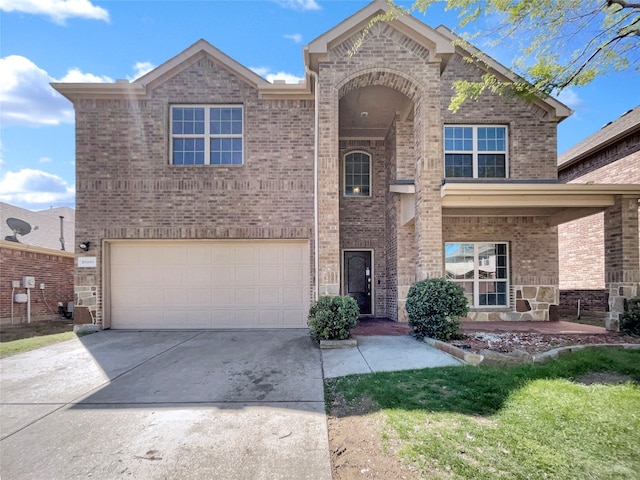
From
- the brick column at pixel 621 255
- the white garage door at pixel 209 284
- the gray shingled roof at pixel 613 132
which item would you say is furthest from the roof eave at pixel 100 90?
the gray shingled roof at pixel 613 132

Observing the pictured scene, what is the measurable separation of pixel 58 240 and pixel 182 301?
9458 millimetres

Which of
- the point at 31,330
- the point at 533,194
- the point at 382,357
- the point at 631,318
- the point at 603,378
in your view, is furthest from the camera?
the point at 31,330

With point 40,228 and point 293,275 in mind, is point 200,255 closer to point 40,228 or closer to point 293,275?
point 293,275

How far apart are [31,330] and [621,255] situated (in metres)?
15.0

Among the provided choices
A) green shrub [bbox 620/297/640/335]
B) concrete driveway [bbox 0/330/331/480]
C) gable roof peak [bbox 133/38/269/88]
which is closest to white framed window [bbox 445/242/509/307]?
green shrub [bbox 620/297/640/335]

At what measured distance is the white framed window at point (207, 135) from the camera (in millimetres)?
9102

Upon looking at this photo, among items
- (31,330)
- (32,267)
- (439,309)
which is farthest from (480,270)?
(32,267)

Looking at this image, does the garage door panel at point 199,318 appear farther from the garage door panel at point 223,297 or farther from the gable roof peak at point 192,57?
the gable roof peak at point 192,57

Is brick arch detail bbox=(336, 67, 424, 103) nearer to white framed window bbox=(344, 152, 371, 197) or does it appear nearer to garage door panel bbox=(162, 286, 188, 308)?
white framed window bbox=(344, 152, 371, 197)

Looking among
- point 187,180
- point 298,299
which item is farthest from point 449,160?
point 187,180

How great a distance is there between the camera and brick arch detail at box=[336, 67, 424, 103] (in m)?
7.47

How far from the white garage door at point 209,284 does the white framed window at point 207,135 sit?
2268 millimetres

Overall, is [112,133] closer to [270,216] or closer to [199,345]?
[270,216]

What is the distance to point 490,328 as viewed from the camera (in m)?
8.13
